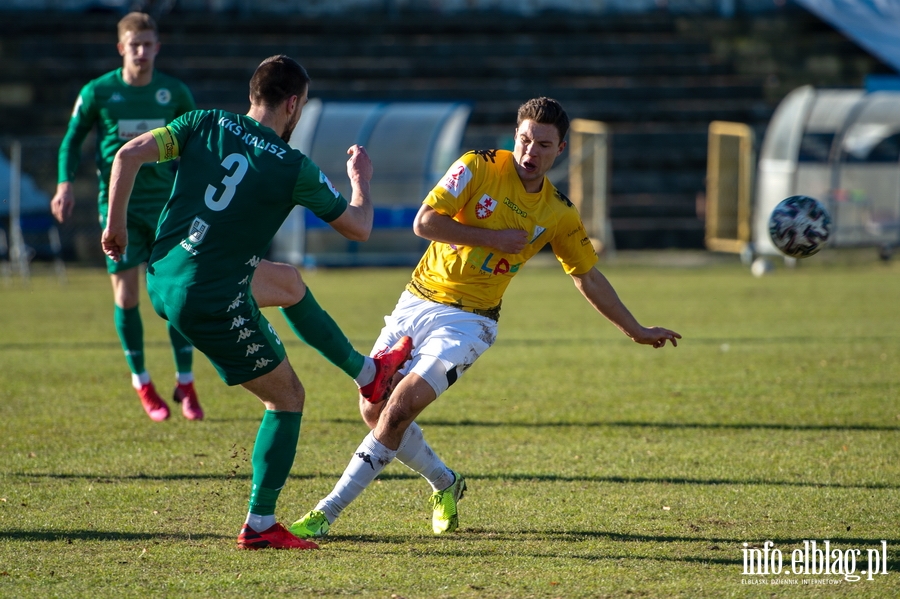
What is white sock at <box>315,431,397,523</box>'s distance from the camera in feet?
16.1

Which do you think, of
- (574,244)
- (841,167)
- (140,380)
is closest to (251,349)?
(574,244)

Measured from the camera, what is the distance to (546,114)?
4980 mm

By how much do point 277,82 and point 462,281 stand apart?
1282mm

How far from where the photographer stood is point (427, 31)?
27.6 m

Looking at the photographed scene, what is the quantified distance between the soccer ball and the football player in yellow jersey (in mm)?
1954

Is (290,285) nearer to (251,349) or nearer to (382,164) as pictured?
(251,349)

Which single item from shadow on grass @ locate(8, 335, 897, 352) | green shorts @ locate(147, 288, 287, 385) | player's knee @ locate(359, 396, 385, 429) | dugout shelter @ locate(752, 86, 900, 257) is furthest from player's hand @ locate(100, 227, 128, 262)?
dugout shelter @ locate(752, 86, 900, 257)

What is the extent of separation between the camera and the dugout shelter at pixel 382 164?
2044cm

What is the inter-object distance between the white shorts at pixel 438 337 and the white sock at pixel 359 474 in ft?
1.21

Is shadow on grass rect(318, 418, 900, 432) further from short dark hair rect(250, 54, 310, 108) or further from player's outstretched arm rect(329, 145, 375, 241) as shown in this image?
short dark hair rect(250, 54, 310, 108)

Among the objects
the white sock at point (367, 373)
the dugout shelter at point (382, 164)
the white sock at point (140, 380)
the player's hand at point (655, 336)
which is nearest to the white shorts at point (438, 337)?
the white sock at point (367, 373)

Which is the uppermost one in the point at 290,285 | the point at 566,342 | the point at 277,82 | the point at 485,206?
the point at 277,82

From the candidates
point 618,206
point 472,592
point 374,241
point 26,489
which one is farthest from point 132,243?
point 618,206

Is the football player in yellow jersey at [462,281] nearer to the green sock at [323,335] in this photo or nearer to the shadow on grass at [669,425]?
the green sock at [323,335]
